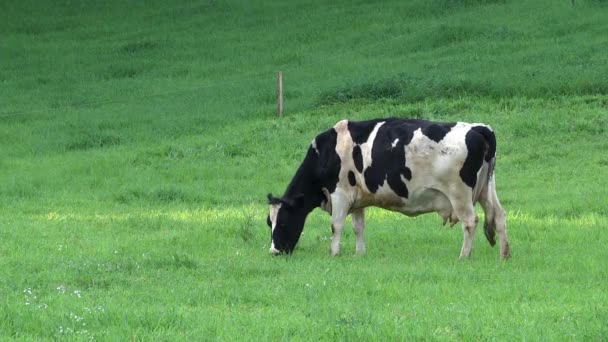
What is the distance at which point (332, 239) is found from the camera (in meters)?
14.2

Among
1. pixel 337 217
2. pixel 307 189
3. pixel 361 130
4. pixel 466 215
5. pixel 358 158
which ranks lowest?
pixel 337 217

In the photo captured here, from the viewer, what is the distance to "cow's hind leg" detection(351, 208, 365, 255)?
46.1 ft

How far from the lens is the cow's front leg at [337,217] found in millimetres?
14055

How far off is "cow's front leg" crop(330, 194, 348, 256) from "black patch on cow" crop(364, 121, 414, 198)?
0.47m

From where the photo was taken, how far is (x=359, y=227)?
14.2 m

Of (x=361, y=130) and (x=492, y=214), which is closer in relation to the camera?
(x=492, y=214)

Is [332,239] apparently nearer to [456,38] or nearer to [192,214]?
[192,214]

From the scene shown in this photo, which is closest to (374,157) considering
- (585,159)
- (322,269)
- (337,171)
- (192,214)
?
(337,171)

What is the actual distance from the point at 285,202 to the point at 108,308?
17.0 feet

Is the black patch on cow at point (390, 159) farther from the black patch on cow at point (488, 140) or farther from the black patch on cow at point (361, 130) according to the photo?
the black patch on cow at point (488, 140)

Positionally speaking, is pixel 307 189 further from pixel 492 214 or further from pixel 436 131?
pixel 492 214

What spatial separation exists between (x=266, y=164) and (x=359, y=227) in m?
8.68

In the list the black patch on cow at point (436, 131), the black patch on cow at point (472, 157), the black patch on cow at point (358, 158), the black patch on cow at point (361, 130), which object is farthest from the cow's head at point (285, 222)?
the black patch on cow at point (472, 157)

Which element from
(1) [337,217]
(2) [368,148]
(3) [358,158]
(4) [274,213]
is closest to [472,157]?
(2) [368,148]
